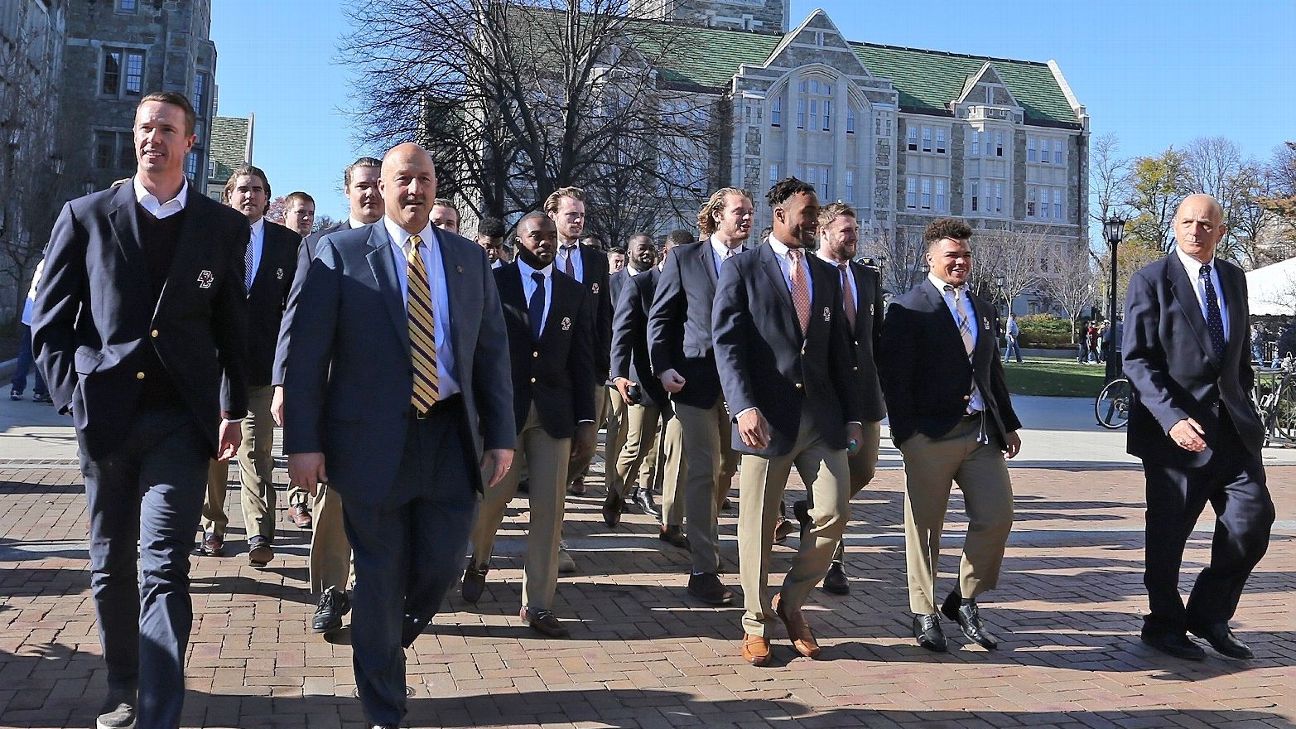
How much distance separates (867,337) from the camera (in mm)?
6973

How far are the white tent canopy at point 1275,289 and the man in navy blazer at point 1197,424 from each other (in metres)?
18.9

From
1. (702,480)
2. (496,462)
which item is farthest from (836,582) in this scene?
A: (496,462)

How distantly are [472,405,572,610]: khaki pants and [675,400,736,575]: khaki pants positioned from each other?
40.9 inches

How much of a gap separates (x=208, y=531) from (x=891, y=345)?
4.30 m

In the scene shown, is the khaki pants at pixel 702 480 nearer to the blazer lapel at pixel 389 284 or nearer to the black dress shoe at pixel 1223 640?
the black dress shoe at pixel 1223 640

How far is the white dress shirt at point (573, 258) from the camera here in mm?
7152

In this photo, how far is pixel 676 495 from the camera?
8195 mm

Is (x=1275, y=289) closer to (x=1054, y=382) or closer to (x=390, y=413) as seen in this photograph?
(x=1054, y=382)

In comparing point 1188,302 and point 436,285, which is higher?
point 1188,302

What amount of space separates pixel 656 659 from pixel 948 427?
177 centimetres

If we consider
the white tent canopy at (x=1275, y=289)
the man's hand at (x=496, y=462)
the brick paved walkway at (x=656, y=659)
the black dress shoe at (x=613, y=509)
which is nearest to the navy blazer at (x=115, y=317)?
the man's hand at (x=496, y=462)

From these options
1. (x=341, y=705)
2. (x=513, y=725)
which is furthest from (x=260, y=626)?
(x=513, y=725)

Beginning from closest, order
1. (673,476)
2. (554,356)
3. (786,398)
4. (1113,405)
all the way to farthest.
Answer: (786,398)
(554,356)
(673,476)
(1113,405)

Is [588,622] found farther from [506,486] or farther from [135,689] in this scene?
[135,689]
